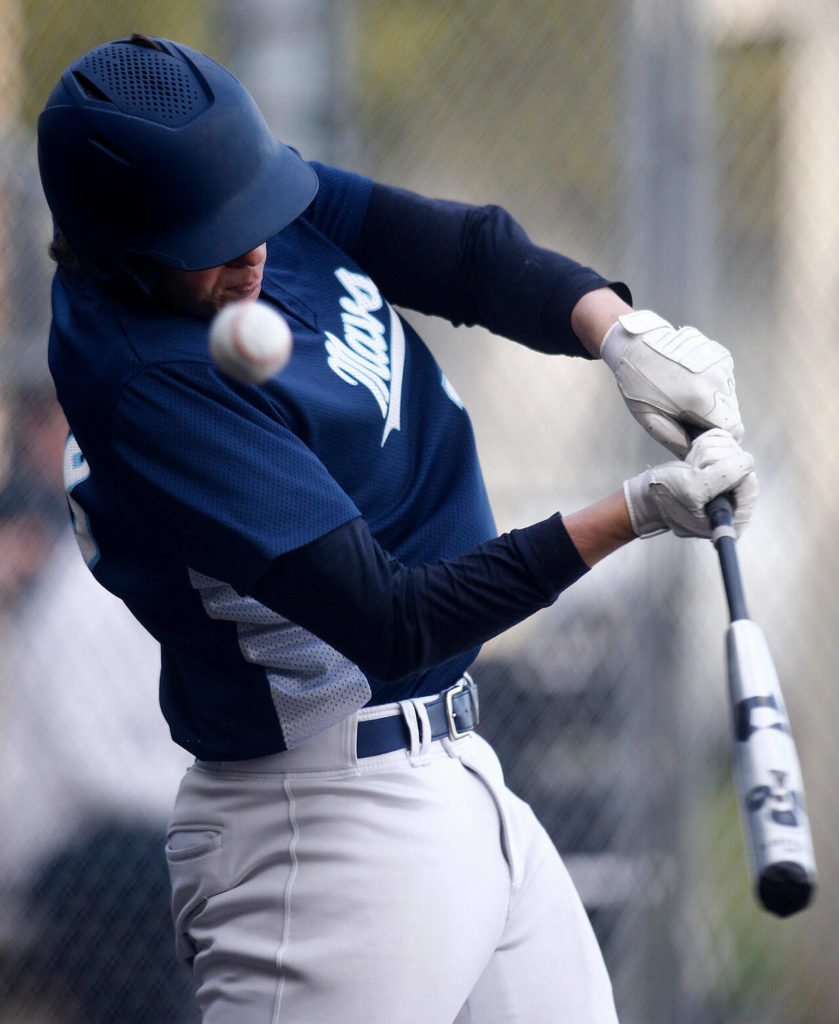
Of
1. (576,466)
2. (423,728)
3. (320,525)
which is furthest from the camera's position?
(576,466)

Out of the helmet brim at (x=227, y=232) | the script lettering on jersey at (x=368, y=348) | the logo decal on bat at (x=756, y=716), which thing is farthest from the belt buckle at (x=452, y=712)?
the helmet brim at (x=227, y=232)

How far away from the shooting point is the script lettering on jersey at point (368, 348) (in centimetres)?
125

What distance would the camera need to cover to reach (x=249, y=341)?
913 millimetres

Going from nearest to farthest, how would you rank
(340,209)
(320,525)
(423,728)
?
(320,525)
(423,728)
(340,209)

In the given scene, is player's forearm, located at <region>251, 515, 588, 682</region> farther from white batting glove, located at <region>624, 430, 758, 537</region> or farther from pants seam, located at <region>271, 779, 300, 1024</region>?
pants seam, located at <region>271, 779, 300, 1024</region>

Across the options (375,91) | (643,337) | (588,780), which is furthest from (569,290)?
(588,780)

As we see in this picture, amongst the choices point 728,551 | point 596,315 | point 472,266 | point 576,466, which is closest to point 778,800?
point 728,551

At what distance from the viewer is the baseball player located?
1.12 m

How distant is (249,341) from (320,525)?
23 centimetres

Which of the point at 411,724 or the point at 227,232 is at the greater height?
the point at 227,232

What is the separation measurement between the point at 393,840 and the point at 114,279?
0.62 meters

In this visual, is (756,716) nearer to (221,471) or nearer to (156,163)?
(221,471)

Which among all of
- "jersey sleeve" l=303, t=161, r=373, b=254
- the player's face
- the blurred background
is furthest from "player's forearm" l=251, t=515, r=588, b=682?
the blurred background

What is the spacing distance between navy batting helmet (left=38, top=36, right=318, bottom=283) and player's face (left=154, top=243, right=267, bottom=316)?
0.03m
